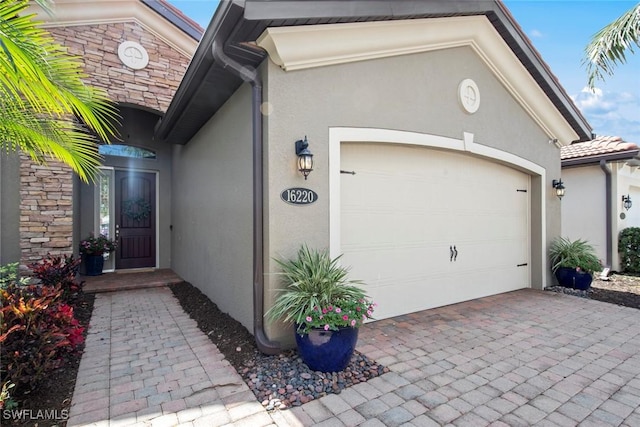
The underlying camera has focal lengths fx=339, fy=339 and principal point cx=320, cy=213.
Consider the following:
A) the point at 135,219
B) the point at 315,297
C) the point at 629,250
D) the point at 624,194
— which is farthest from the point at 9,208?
the point at 624,194

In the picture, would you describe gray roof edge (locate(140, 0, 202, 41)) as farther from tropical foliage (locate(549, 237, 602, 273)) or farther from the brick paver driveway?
tropical foliage (locate(549, 237, 602, 273))

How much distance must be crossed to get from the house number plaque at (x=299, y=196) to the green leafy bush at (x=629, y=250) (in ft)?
33.7

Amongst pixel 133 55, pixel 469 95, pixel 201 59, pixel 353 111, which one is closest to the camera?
pixel 201 59

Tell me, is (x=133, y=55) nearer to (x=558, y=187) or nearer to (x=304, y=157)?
(x=304, y=157)

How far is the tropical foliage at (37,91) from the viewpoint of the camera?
2.23 meters

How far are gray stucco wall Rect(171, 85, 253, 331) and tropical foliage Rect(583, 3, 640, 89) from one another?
26.0ft

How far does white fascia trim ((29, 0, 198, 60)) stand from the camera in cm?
688

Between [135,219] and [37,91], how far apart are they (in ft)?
24.9

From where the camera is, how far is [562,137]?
780 cm

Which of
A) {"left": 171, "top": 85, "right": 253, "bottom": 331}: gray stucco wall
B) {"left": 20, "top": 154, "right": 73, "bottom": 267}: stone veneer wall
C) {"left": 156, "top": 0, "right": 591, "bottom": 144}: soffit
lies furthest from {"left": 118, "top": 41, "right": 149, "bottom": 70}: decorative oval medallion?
{"left": 20, "top": 154, "right": 73, "bottom": 267}: stone veneer wall

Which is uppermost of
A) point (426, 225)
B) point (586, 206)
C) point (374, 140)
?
point (374, 140)

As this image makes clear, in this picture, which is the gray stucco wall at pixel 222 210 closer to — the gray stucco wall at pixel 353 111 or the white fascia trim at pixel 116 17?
the gray stucco wall at pixel 353 111

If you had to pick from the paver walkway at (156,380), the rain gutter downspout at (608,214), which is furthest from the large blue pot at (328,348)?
the rain gutter downspout at (608,214)

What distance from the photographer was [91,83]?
7.12 meters
